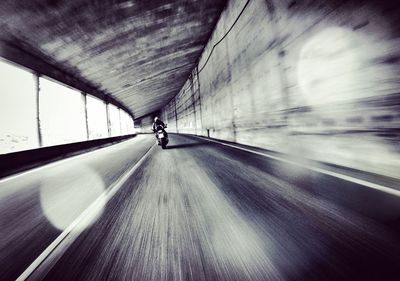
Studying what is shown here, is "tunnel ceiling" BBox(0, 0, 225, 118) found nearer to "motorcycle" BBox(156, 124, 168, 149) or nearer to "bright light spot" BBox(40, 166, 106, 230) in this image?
"motorcycle" BBox(156, 124, 168, 149)

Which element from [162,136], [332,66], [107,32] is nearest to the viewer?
[332,66]

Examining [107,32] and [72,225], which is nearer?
[72,225]

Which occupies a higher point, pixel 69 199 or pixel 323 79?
pixel 323 79

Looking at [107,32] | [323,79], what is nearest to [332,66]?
[323,79]

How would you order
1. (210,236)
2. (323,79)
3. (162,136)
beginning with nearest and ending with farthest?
1. (210,236)
2. (323,79)
3. (162,136)

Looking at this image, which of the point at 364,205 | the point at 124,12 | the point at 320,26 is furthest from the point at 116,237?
the point at 124,12

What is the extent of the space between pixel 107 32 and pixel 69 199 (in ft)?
31.6

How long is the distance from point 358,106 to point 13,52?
41.7 ft

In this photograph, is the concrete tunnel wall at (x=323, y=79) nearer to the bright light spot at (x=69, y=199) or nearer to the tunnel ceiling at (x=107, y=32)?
the tunnel ceiling at (x=107, y=32)

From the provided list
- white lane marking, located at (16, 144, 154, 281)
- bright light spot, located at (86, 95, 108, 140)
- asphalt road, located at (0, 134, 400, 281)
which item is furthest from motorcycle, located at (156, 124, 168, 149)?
bright light spot, located at (86, 95, 108, 140)

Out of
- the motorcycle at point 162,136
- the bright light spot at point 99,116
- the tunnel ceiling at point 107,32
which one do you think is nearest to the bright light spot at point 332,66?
the tunnel ceiling at point 107,32

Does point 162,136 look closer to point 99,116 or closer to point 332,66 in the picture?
point 332,66

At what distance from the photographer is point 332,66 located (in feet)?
15.7

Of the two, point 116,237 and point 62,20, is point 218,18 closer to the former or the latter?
point 62,20
